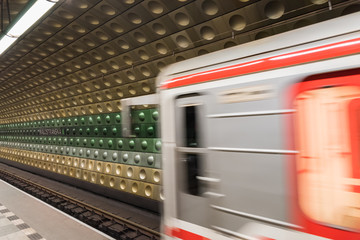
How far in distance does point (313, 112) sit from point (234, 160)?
2.24 feet

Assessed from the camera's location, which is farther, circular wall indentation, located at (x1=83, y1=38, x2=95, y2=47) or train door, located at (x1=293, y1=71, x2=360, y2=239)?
circular wall indentation, located at (x1=83, y1=38, x2=95, y2=47)

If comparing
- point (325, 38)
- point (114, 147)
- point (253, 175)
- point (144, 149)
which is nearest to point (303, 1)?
point (325, 38)

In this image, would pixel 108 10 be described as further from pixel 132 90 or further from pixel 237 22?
pixel 237 22

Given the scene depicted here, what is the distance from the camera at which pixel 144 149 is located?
22.8 feet

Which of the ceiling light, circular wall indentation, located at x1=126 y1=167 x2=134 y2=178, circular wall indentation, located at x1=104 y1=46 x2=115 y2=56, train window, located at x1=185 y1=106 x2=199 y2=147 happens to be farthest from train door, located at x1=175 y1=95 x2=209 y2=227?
circular wall indentation, located at x1=126 y1=167 x2=134 y2=178

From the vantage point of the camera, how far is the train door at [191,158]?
2361 mm

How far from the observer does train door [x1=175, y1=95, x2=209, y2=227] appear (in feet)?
7.75

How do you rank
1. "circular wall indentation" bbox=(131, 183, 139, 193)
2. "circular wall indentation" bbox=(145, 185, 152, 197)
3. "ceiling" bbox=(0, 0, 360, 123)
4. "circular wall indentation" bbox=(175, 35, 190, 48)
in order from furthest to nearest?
"circular wall indentation" bbox=(131, 183, 139, 193) < "circular wall indentation" bbox=(145, 185, 152, 197) < "circular wall indentation" bbox=(175, 35, 190, 48) < "ceiling" bbox=(0, 0, 360, 123)

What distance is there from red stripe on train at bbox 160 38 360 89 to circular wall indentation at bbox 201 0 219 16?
89.2 inches

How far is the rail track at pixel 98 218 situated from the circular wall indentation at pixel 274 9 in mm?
4322

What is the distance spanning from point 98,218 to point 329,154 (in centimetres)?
600

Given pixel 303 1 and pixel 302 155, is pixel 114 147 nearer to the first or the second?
pixel 303 1

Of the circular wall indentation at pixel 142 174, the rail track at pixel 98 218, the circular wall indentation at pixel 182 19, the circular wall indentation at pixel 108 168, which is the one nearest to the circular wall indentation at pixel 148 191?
the circular wall indentation at pixel 142 174

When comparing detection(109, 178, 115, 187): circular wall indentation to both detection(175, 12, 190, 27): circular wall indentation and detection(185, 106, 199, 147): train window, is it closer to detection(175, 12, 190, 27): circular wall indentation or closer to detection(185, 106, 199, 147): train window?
detection(175, 12, 190, 27): circular wall indentation
